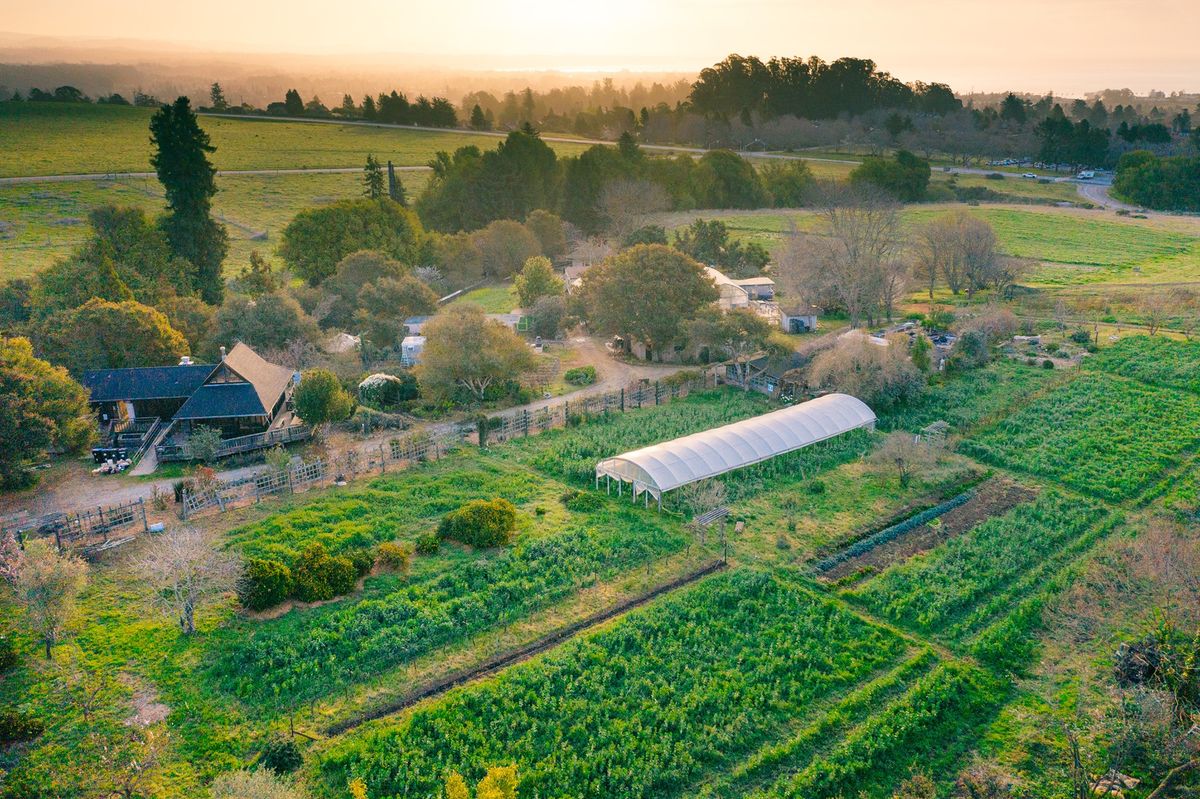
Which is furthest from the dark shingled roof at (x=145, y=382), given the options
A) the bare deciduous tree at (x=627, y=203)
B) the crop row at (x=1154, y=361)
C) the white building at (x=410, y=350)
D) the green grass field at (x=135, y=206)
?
the bare deciduous tree at (x=627, y=203)

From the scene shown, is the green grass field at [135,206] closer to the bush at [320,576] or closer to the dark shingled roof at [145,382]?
the dark shingled roof at [145,382]

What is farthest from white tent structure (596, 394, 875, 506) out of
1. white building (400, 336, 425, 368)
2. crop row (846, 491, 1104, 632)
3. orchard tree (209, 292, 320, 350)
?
orchard tree (209, 292, 320, 350)

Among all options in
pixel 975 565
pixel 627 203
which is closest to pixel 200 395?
pixel 975 565

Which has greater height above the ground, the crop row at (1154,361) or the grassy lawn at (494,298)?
the crop row at (1154,361)

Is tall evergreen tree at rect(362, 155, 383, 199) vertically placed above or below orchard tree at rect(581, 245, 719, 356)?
above

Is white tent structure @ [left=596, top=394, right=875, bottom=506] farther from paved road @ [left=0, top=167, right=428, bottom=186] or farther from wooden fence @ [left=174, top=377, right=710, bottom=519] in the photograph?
paved road @ [left=0, top=167, right=428, bottom=186]

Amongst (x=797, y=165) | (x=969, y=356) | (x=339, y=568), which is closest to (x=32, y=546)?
(x=339, y=568)

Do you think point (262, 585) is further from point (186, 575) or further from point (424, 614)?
point (424, 614)

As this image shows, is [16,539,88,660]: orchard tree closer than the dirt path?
Yes
